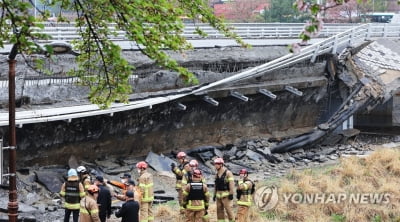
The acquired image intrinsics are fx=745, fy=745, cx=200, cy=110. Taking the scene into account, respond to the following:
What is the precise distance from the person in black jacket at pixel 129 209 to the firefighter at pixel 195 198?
1.41 meters

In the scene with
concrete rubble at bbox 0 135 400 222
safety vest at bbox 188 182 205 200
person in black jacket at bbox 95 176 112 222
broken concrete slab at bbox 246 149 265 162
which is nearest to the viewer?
person in black jacket at bbox 95 176 112 222

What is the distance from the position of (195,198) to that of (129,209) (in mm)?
1687

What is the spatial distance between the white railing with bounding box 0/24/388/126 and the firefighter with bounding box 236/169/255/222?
2.55 metres

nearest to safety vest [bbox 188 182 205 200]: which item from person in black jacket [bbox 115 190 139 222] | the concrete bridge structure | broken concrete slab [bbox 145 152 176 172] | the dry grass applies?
person in black jacket [bbox 115 190 139 222]

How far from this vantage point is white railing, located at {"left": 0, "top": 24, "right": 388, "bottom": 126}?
18.6 m

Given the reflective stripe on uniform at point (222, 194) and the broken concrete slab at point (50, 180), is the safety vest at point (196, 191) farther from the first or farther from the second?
the broken concrete slab at point (50, 180)

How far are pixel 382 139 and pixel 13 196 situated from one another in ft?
73.0

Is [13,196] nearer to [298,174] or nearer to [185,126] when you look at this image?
[298,174]

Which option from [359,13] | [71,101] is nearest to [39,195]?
[71,101]

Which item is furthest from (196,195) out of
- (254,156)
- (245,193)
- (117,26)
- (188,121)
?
(254,156)

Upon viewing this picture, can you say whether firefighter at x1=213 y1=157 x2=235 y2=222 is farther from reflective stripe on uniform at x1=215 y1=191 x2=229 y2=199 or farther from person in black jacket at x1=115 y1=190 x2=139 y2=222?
person in black jacket at x1=115 y1=190 x2=139 y2=222

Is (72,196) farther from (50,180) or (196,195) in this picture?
(50,180)

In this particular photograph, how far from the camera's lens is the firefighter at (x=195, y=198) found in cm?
1328

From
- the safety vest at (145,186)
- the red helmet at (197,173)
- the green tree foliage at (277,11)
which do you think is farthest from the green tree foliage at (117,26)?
the green tree foliage at (277,11)
